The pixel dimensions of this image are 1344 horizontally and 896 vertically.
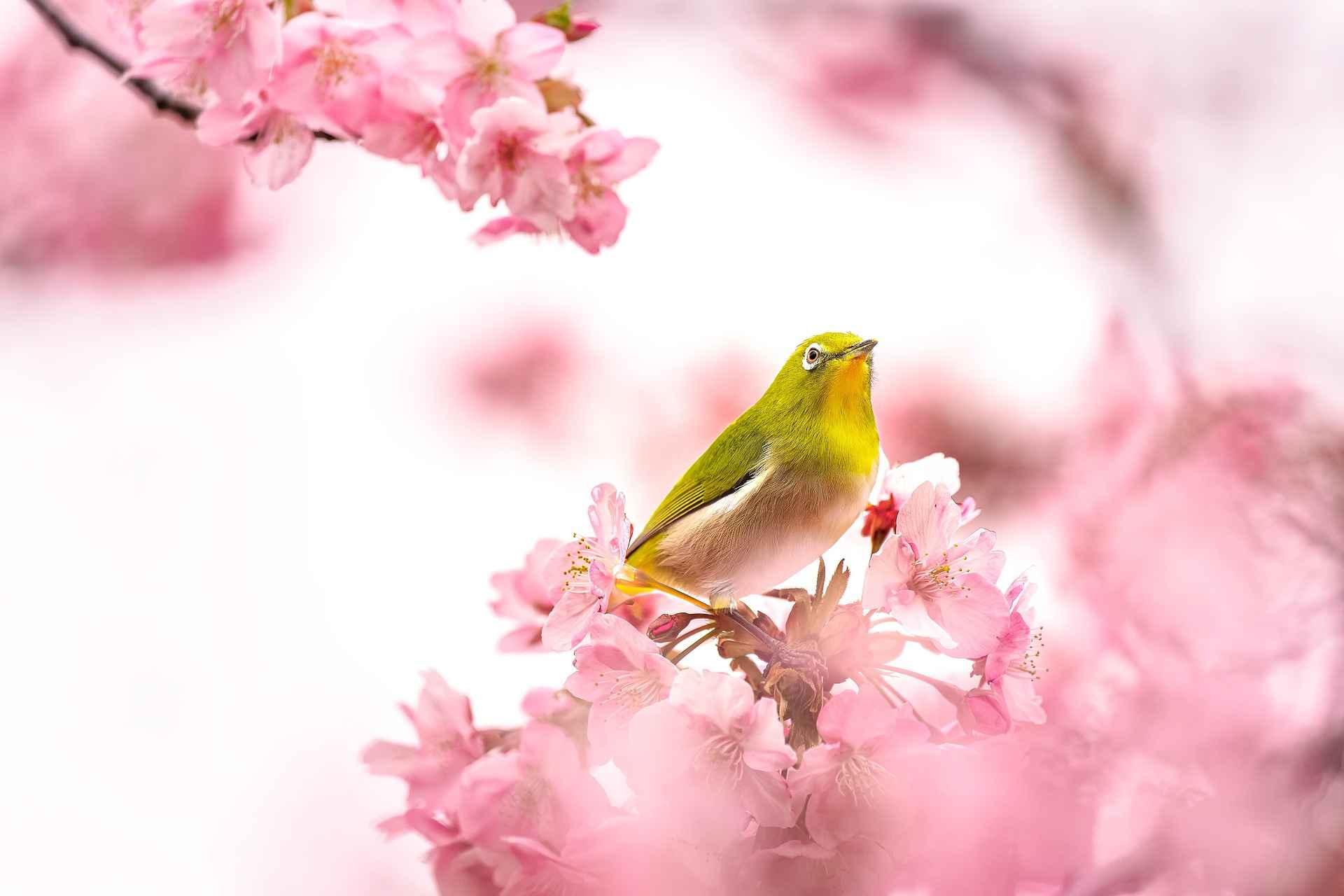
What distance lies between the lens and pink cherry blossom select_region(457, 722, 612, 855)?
0.68m

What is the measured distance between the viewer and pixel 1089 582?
1338 millimetres

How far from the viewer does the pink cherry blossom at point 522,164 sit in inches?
26.0

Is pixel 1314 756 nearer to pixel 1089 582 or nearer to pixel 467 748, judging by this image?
pixel 1089 582

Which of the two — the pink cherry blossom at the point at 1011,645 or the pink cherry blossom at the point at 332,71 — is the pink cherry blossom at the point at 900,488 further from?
the pink cherry blossom at the point at 332,71

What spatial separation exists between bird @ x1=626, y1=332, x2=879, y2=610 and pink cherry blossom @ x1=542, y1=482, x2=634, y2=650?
0.07m

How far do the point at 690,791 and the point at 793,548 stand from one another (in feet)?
0.58

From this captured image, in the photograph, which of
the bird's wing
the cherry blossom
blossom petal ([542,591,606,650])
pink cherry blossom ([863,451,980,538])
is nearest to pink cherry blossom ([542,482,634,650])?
blossom petal ([542,591,606,650])

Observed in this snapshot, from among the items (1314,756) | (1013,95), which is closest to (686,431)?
(1013,95)

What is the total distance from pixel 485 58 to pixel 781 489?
34 centimetres

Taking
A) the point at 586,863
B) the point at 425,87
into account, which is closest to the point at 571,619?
the point at 586,863

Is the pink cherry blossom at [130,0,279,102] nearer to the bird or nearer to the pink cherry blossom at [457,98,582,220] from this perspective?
the pink cherry blossom at [457,98,582,220]

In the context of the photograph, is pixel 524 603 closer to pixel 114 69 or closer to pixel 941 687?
pixel 941 687

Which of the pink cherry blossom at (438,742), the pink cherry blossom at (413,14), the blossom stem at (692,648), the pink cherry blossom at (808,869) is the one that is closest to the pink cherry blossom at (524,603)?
the pink cherry blossom at (438,742)

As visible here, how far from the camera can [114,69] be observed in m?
0.70
